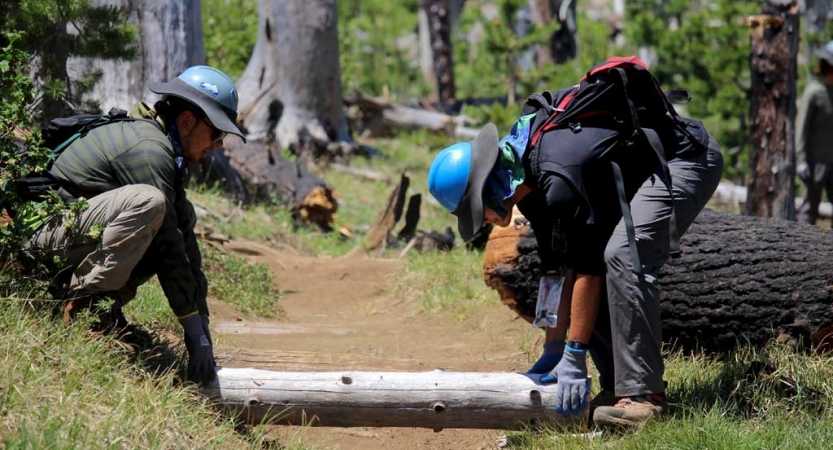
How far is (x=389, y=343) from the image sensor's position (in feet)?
19.9

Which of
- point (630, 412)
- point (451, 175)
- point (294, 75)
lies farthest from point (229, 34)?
point (630, 412)

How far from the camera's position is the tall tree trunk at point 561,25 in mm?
18016

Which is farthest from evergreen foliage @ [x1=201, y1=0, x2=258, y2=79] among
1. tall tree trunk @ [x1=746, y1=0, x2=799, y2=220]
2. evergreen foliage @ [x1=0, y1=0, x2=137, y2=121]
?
tall tree trunk @ [x1=746, y1=0, x2=799, y2=220]

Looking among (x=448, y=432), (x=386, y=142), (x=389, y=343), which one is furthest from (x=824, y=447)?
(x=386, y=142)

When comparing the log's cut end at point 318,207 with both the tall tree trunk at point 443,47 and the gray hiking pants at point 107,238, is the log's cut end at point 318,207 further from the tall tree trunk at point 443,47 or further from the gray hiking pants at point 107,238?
the tall tree trunk at point 443,47

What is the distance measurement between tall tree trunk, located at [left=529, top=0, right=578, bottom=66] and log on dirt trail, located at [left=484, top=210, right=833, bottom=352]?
1282 centimetres

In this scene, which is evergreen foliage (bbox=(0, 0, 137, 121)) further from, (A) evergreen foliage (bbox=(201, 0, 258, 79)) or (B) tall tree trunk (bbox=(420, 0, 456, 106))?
(B) tall tree trunk (bbox=(420, 0, 456, 106))

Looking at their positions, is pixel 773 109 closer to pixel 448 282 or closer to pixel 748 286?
pixel 448 282

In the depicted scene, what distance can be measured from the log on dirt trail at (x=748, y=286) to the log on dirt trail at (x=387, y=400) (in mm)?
1443

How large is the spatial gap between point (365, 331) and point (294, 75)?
6.56 metres

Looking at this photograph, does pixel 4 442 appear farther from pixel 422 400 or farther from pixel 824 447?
pixel 824 447

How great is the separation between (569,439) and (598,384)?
74 cm

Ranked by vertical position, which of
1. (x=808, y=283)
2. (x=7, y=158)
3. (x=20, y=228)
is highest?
(x=7, y=158)

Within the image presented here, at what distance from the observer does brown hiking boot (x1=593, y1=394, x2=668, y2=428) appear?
3.92 meters
